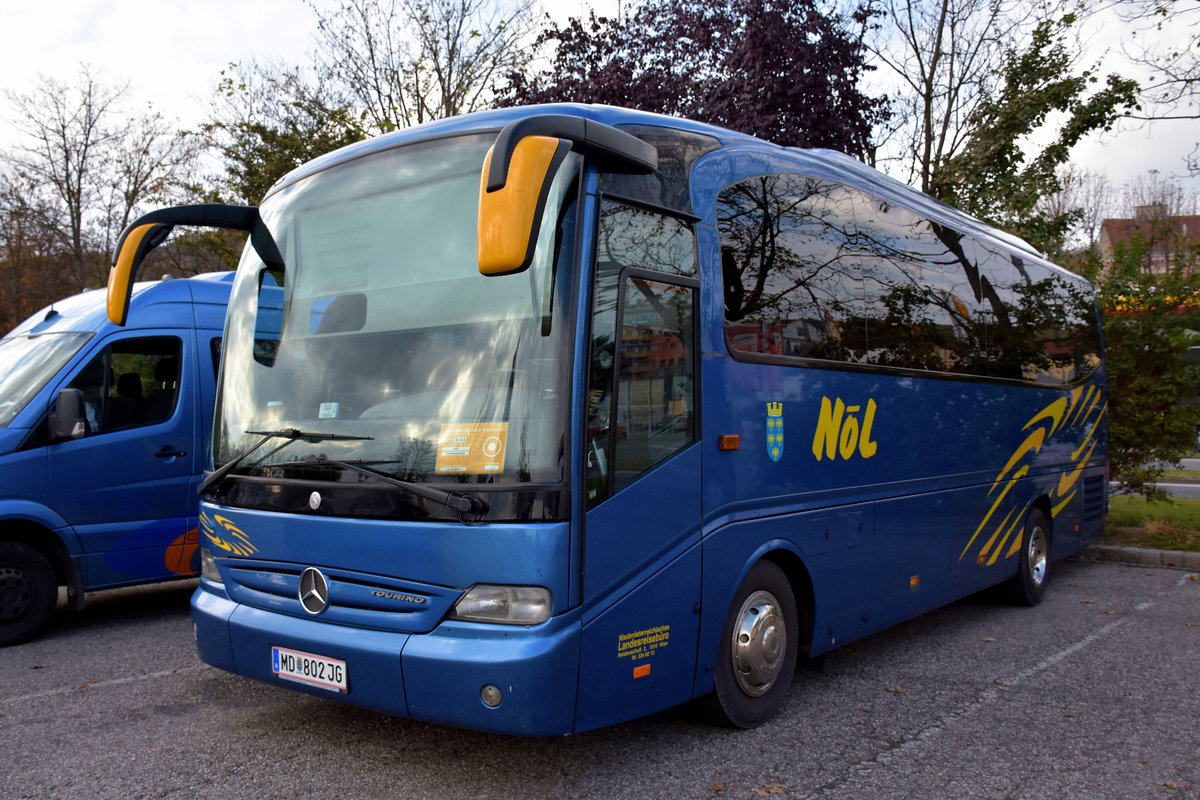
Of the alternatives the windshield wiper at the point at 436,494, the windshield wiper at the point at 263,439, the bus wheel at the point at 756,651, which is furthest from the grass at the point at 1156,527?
the windshield wiper at the point at 263,439

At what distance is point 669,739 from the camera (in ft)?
16.2

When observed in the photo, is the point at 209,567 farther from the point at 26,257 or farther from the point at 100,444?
the point at 26,257

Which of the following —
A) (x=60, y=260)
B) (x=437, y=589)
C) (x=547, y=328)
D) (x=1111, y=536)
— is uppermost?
(x=60, y=260)

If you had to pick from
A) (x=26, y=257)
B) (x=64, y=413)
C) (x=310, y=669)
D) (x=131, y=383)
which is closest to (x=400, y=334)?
(x=310, y=669)

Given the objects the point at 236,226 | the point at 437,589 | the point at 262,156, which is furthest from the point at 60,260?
the point at 437,589

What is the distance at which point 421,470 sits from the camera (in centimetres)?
407

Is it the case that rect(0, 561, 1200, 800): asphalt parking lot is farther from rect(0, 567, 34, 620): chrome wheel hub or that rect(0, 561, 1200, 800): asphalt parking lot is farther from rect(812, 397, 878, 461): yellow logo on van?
rect(812, 397, 878, 461): yellow logo on van

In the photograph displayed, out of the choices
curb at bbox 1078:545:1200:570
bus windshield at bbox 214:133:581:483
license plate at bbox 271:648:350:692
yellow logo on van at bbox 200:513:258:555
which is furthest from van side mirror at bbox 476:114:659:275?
curb at bbox 1078:545:1200:570

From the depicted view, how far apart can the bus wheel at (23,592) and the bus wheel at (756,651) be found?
17.0 feet

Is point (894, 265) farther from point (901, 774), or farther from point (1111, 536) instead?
point (1111, 536)

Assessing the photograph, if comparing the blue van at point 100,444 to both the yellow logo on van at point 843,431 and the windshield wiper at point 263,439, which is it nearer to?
the windshield wiper at point 263,439

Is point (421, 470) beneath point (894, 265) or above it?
beneath

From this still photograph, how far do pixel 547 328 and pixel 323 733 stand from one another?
249 cm

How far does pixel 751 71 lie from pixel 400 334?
12.1 metres
